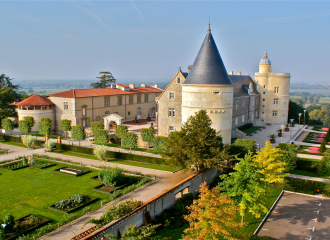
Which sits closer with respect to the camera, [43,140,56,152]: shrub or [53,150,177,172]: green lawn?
[53,150,177,172]: green lawn

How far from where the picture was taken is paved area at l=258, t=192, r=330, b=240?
62.9 feet

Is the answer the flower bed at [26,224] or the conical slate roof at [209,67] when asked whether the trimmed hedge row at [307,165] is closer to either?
the conical slate roof at [209,67]

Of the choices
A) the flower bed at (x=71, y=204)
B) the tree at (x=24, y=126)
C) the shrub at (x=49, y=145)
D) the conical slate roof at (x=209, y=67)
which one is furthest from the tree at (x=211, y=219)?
the tree at (x=24, y=126)

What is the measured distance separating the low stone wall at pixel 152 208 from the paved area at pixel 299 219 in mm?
6754

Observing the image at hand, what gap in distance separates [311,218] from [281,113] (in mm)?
41513

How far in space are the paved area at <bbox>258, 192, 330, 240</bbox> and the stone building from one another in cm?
1024

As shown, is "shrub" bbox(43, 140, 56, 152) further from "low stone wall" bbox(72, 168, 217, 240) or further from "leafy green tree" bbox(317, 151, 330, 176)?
"leafy green tree" bbox(317, 151, 330, 176)

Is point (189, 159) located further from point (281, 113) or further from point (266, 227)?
point (281, 113)


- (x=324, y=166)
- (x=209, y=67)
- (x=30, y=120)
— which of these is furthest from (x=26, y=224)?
(x=30, y=120)

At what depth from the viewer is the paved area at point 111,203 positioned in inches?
682

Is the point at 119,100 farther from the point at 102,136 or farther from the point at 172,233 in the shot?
the point at 172,233

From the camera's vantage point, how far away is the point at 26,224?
18.5 meters

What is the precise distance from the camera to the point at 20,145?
136ft

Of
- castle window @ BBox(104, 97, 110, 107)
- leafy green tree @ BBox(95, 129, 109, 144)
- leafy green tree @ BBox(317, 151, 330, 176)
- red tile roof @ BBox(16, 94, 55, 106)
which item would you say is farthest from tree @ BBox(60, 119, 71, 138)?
leafy green tree @ BBox(317, 151, 330, 176)
